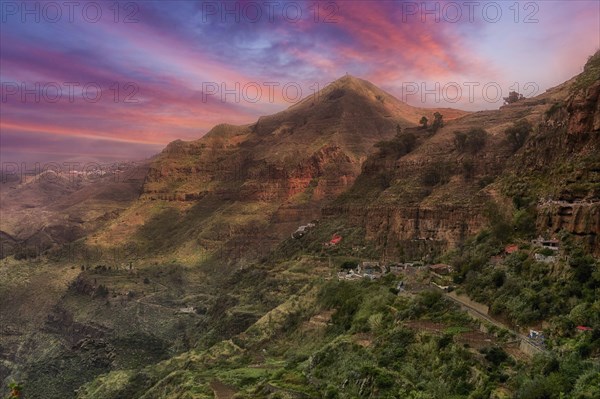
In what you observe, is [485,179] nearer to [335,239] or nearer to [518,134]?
[518,134]

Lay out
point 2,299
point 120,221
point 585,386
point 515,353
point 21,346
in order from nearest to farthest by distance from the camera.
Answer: point 585,386, point 515,353, point 21,346, point 2,299, point 120,221

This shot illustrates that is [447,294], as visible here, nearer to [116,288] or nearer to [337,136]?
[116,288]

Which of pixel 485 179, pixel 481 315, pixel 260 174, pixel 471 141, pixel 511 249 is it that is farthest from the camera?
pixel 260 174

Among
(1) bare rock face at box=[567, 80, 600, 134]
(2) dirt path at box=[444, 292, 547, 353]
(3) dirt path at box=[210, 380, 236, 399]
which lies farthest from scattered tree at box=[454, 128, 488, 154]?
(3) dirt path at box=[210, 380, 236, 399]

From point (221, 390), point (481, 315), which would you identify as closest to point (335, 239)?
point (221, 390)

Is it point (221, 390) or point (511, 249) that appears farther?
point (221, 390)

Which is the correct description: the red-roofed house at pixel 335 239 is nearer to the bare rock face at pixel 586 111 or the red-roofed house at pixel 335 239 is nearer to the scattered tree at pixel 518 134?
the scattered tree at pixel 518 134

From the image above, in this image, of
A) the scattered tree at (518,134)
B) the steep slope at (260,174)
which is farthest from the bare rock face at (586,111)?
the steep slope at (260,174)

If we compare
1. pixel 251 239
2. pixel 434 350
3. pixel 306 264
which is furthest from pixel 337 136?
pixel 434 350
